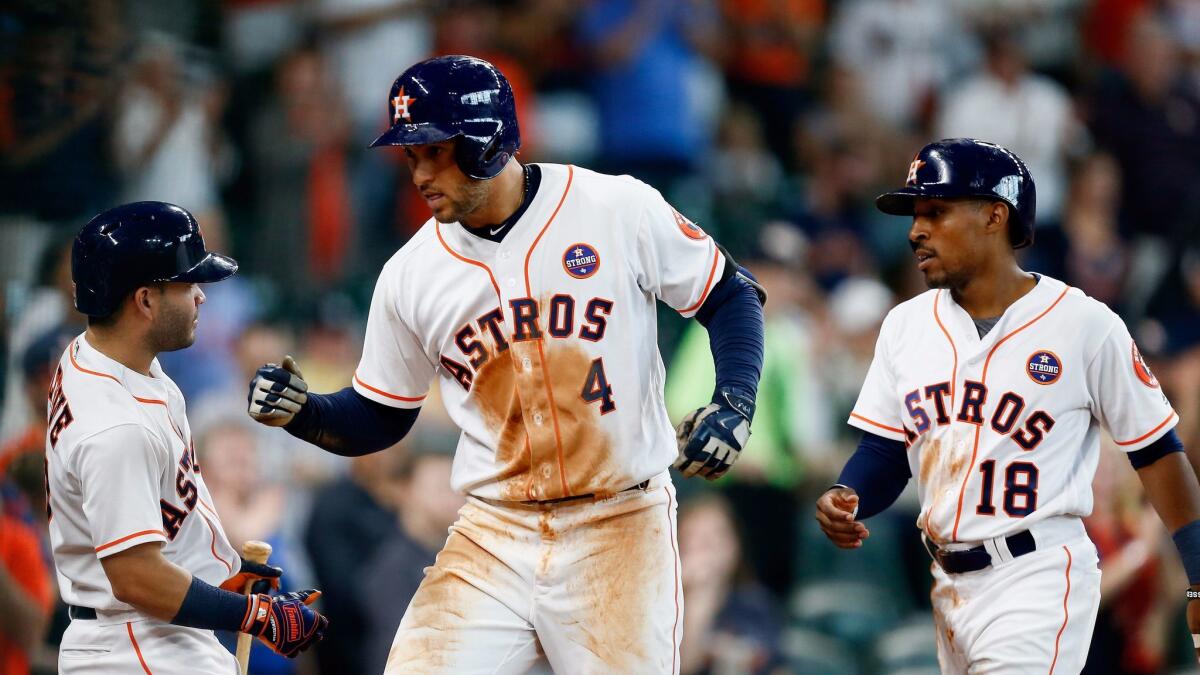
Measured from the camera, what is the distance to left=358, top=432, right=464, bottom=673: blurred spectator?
7191mm

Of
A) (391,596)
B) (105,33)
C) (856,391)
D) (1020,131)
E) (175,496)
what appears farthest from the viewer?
(1020,131)

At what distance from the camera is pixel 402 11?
9.20 m

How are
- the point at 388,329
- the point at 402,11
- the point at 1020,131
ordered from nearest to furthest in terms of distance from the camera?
the point at 388,329, the point at 402,11, the point at 1020,131

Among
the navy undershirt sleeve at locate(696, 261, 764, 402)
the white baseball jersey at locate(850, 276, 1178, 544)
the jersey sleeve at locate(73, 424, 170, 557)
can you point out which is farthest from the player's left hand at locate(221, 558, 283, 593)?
the white baseball jersey at locate(850, 276, 1178, 544)

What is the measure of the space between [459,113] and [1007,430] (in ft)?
5.63

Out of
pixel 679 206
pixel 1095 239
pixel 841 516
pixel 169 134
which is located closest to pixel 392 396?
pixel 841 516

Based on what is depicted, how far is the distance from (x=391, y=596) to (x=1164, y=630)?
3.72 m

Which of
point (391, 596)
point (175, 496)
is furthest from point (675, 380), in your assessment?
point (175, 496)

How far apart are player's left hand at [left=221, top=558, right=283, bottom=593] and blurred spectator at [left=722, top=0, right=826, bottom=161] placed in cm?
698

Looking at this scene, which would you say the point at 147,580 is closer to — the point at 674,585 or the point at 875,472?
the point at 674,585

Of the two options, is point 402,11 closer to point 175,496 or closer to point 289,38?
point 289,38

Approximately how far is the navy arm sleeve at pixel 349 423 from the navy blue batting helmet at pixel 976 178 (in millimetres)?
1575

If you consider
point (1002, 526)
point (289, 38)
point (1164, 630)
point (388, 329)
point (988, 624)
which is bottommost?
point (1164, 630)


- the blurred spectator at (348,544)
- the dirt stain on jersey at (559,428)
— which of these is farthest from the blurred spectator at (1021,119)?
the dirt stain on jersey at (559,428)
